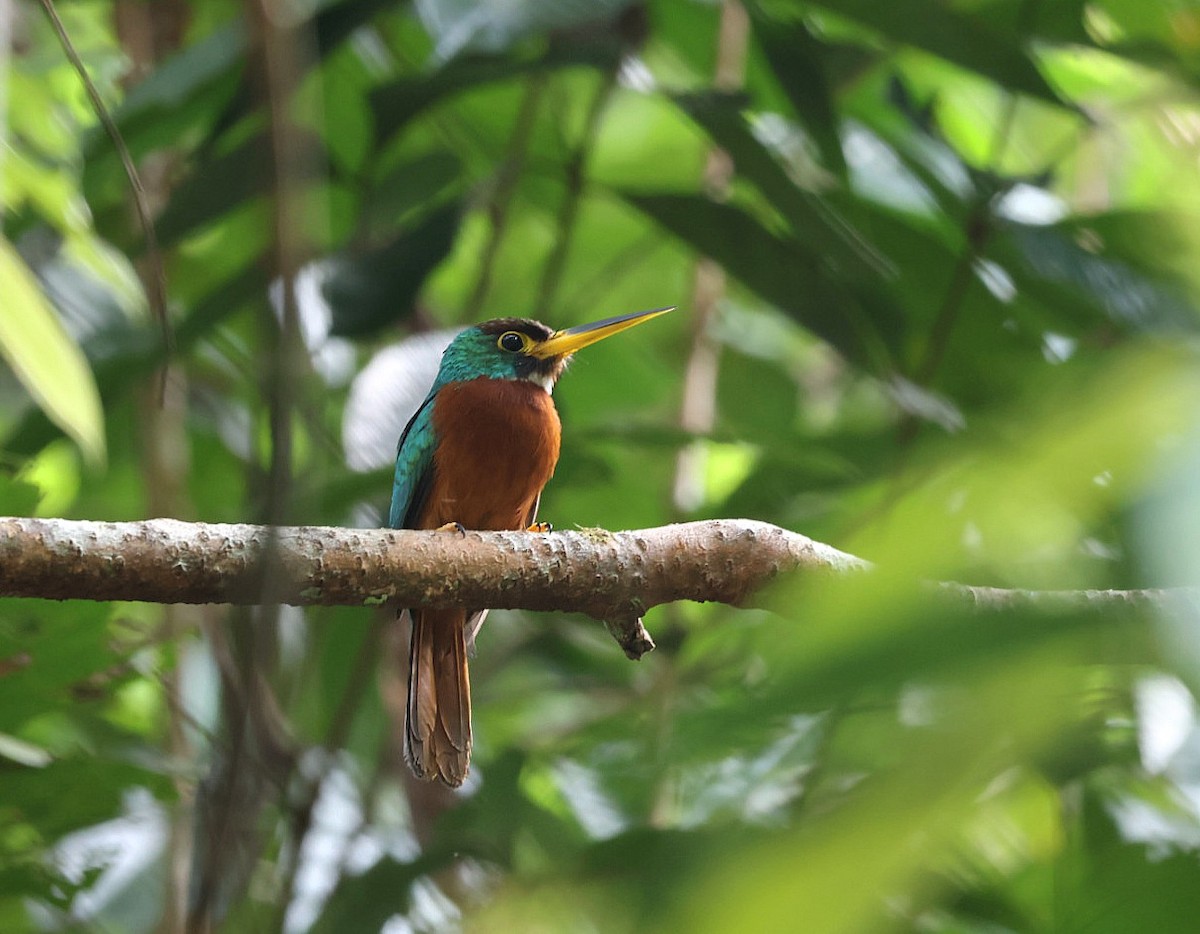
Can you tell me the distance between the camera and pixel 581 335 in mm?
3236

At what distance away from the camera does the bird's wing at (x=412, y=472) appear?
3082mm

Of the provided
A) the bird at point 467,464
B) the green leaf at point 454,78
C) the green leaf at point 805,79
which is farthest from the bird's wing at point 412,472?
the green leaf at point 805,79

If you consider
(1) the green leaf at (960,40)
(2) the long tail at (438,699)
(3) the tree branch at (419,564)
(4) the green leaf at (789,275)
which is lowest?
→ (2) the long tail at (438,699)

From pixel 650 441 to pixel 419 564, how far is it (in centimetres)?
109

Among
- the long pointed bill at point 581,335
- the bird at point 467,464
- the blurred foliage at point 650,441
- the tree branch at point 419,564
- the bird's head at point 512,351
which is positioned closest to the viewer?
the blurred foliage at point 650,441

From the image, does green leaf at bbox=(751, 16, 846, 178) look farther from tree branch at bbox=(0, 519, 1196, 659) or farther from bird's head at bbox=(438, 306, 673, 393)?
tree branch at bbox=(0, 519, 1196, 659)

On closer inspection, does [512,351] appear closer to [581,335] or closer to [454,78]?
[581,335]

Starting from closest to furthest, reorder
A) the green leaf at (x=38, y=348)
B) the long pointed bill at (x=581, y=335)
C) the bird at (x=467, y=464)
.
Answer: the green leaf at (x=38, y=348)
the bird at (x=467, y=464)
the long pointed bill at (x=581, y=335)

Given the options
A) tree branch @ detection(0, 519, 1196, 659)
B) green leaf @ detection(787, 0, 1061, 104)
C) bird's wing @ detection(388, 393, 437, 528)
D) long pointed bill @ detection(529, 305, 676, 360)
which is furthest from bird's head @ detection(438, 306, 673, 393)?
tree branch @ detection(0, 519, 1196, 659)

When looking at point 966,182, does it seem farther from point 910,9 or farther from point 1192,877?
point 1192,877

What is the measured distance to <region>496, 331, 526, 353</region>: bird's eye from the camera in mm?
3398

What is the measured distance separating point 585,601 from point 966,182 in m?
1.50

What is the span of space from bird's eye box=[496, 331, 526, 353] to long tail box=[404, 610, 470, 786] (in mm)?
761

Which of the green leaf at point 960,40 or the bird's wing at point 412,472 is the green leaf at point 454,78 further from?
the bird's wing at point 412,472
